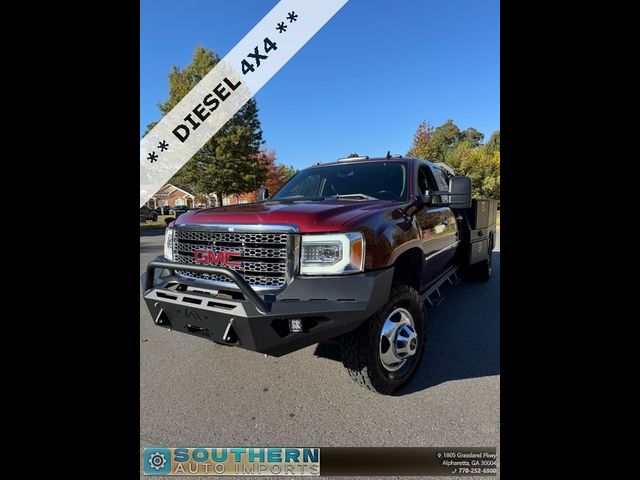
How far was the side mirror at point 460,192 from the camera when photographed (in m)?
3.01

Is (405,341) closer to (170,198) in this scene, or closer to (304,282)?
(304,282)

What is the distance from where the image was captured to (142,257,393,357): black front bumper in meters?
1.87

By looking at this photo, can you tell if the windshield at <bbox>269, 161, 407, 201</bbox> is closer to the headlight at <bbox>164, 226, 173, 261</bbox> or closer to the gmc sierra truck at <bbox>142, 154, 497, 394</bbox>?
the gmc sierra truck at <bbox>142, 154, 497, 394</bbox>

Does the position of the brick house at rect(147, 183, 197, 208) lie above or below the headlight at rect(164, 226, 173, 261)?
above

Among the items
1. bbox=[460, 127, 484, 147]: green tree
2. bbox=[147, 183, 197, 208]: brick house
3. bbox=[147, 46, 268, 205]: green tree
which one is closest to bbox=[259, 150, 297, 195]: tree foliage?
bbox=[147, 46, 268, 205]: green tree

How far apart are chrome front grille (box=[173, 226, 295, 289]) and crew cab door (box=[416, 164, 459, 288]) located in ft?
4.65

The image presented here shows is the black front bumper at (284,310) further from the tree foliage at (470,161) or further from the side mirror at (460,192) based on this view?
the tree foliage at (470,161)

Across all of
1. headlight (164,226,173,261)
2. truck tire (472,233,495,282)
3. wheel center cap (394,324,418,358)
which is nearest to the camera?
wheel center cap (394,324,418,358)

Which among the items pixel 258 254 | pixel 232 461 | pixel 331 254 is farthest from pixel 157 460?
pixel 331 254

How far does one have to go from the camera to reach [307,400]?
2410mm

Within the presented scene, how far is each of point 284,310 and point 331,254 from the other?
0.45m
